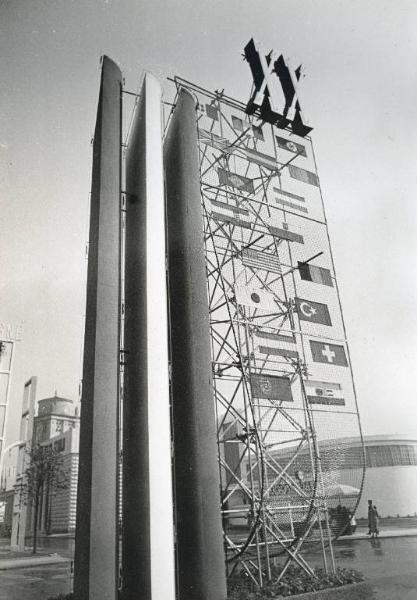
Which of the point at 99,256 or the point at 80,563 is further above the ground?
the point at 99,256

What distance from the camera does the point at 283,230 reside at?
37.8 ft

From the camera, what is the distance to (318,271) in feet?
38.2

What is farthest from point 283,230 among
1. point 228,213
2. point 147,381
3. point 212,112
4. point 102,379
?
point 102,379

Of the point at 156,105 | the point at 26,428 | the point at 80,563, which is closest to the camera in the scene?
the point at 80,563

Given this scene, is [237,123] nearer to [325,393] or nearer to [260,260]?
[260,260]

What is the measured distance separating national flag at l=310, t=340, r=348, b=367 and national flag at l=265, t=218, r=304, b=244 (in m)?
2.74

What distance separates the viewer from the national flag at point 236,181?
11.2 meters

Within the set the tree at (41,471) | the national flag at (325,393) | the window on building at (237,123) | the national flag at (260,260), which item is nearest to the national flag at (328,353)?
the national flag at (325,393)

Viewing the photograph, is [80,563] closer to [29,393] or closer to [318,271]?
[318,271]

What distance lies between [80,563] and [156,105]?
8211 mm

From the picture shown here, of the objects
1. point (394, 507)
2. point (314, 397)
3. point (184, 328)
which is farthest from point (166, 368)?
point (394, 507)

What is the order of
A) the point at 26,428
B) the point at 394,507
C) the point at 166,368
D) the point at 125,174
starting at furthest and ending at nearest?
the point at 394,507 → the point at 26,428 → the point at 125,174 → the point at 166,368

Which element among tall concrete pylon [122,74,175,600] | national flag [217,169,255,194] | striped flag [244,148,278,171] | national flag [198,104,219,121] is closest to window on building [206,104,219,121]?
national flag [198,104,219,121]

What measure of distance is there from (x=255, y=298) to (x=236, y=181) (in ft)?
11.4
